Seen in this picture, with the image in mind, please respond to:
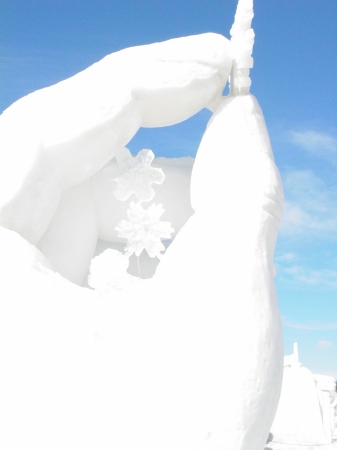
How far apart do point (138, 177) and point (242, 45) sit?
1.26m

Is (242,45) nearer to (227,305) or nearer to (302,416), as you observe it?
(227,305)

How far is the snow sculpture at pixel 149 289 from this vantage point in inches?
113

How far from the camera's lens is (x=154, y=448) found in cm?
278

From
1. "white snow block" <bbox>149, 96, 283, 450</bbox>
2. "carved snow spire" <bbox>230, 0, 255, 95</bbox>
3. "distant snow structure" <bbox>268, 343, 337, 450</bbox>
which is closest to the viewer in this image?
"white snow block" <bbox>149, 96, 283, 450</bbox>

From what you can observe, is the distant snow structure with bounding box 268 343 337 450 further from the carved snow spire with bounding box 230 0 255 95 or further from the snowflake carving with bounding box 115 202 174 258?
the carved snow spire with bounding box 230 0 255 95

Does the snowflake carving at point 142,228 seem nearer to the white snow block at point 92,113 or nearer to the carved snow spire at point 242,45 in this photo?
the white snow block at point 92,113

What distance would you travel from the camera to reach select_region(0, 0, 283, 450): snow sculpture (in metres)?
2.87

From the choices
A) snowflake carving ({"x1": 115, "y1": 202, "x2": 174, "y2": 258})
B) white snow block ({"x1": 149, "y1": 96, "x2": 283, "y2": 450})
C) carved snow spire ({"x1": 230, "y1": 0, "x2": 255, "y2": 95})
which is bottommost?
white snow block ({"x1": 149, "y1": 96, "x2": 283, "y2": 450})

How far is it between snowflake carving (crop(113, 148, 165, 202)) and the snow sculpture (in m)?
0.14

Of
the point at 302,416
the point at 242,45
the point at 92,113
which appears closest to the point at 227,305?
the point at 92,113

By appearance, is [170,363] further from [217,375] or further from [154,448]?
[154,448]

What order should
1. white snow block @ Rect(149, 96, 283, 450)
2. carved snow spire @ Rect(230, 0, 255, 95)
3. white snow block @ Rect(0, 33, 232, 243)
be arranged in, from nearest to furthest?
white snow block @ Rect(149, 96, 283, 450) → white snow block @ Rect(0, 33, 232, 243) → carved snow spire @ Rect(230, 0, 255, 95)

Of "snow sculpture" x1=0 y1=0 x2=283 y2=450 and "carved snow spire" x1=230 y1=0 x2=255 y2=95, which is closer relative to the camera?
"snow sculpture" x1=0 y1=0 x2=283 y2=450

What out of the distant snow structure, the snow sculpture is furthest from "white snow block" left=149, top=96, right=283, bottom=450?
the distant snow structure
